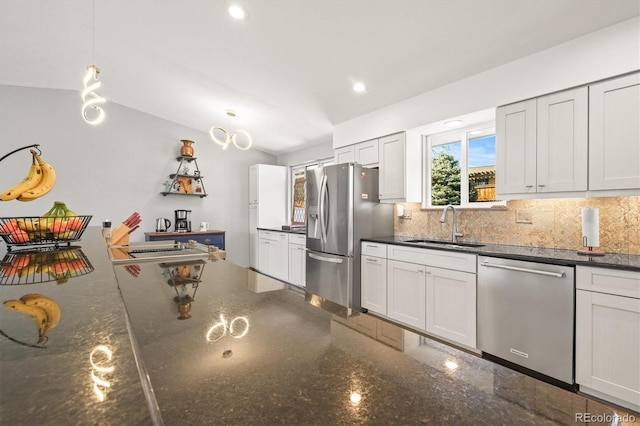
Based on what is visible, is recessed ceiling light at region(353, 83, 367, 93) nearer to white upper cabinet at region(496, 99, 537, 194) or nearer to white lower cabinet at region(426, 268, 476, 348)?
white upper cabinet at region(496, 99, 537, 194)

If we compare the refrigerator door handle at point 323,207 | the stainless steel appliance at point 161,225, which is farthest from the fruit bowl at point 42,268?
the stainless steel appliance at point 161,225

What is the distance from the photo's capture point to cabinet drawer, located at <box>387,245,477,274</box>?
239cm

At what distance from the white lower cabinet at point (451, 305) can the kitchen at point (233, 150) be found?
709 millimetres

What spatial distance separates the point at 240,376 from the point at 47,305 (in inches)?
15.2

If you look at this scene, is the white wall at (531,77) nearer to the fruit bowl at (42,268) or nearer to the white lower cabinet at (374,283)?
the white lower cabinet at (374,283)

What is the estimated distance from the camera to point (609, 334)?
67.9 inches

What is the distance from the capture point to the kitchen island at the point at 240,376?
9.8 inches

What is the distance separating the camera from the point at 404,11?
2.10m

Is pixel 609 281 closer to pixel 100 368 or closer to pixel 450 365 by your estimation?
pixel 450 365

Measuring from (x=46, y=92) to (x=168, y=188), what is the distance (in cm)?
214

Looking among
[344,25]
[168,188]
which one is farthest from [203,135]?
[344,25]

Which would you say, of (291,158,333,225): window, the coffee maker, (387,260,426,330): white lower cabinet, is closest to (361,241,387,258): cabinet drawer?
(387,260,426,330): white lower cabinet

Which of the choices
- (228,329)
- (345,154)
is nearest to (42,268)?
(228,329)

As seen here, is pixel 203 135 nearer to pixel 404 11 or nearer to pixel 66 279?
pixel 404 11
